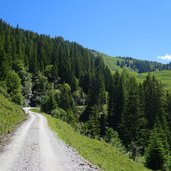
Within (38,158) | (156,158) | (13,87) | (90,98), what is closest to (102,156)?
(38,158)

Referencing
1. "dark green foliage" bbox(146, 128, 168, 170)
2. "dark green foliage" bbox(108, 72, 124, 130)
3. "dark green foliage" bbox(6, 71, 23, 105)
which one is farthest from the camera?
"dark green foliage" bbox(108, 72, 124, 130)

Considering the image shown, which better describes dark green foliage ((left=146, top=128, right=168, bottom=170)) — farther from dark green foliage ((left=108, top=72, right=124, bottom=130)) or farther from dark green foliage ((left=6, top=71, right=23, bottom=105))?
dark green foliage ((left=108, top=72, right=124, bottom=130))

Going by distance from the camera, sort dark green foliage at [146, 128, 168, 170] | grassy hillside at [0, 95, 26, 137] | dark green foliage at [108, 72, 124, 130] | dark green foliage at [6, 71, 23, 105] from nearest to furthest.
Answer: grassy hillside at [0, 95, 26, 137], dark green foliage at [146, 128, 168, 170], dark green foliage at [6, 71, 23, 105], dark green foliage at [108, 72, 124, 130]

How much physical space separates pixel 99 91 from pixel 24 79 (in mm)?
32313

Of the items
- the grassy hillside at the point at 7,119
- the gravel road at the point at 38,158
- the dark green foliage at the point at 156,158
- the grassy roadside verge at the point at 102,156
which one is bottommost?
the dark green foliage at the point at 156,158

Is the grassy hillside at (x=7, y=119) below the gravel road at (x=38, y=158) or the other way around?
the other way around

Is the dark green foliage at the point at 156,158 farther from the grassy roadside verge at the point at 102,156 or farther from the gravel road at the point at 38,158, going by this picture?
the gravel road at the point at 38,158

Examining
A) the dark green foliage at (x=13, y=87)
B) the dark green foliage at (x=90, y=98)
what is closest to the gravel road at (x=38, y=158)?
the dark green foliage at (x=90, y=98)

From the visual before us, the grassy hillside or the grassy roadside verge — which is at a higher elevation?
the grassy hillside

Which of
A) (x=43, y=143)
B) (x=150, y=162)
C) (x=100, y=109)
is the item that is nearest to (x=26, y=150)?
(x=43, y=143)

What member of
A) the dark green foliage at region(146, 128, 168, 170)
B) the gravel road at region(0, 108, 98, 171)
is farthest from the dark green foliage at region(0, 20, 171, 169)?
the gravel road at region(0, 108, 98, 171)

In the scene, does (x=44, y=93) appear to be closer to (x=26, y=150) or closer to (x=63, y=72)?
(x=63, y=72)

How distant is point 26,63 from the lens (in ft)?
548

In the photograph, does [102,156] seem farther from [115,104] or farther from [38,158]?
[115,104]
